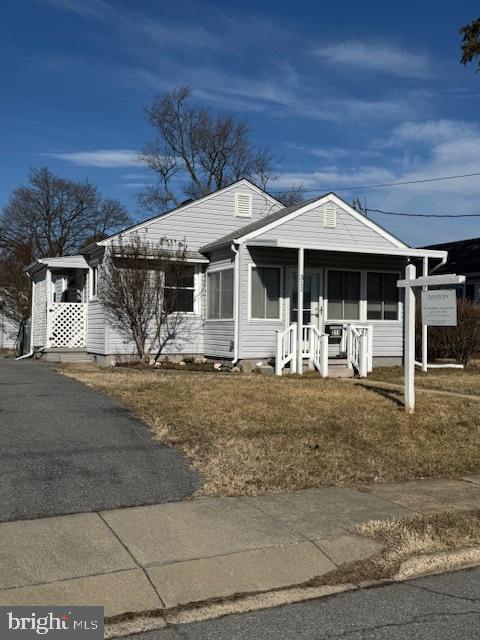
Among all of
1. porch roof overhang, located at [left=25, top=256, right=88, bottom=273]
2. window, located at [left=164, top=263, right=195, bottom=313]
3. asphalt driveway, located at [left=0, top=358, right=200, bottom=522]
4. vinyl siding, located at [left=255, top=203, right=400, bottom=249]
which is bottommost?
asphalt driveway, located at [left=0, top=358, right=200, bottom=522]

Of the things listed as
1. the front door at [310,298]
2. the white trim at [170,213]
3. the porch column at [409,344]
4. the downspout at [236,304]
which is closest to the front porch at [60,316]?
the white trim at [170,213]

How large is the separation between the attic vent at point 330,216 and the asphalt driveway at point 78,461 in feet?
29.4

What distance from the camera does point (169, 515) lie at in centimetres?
589

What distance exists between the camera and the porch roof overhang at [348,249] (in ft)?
50.5

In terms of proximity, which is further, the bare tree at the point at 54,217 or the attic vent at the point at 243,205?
the bare tree at the point at 54,217

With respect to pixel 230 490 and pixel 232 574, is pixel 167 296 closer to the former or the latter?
pixel 230 490

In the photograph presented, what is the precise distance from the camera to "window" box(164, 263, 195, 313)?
691 inches

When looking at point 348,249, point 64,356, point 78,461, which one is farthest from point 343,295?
point 78,461

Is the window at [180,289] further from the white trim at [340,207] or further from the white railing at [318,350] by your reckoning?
the white railing at [318,350]

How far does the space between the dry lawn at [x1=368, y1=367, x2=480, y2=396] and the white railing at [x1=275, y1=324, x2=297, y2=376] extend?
5.90ft

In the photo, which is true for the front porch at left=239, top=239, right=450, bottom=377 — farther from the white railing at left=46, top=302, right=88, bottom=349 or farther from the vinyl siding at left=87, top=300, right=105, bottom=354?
the white railing at left=46, top=302, right=88, bottom=349

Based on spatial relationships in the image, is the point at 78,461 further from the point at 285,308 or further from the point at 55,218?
the point at 55,218

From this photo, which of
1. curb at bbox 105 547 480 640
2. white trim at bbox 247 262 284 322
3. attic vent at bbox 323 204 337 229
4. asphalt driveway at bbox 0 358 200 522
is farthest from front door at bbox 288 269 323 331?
curb at bbox 105 547 480 640

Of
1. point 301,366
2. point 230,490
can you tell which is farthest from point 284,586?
point 301,366
